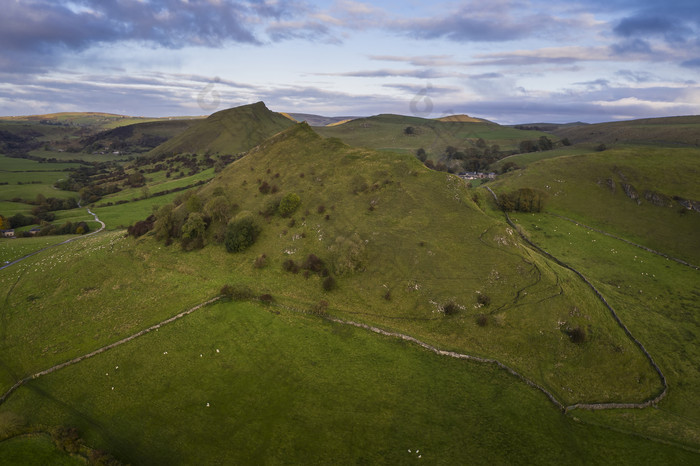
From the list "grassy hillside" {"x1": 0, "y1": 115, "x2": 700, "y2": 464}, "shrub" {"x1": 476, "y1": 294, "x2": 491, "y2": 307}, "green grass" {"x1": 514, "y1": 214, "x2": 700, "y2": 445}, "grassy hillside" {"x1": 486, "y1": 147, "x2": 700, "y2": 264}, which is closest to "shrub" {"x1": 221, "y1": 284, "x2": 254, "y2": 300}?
"grassy hillside" {"x1": 0, "y1": 115, "x2": 700, "y2": 464}

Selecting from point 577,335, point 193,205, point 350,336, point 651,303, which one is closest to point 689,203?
point 651,303

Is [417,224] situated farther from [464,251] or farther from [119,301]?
[119,301]

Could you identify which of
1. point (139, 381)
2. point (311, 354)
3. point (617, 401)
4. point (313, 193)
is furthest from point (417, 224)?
point (139, 381)

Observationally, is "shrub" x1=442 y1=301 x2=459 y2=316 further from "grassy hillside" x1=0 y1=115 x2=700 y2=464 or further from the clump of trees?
the clump of trees

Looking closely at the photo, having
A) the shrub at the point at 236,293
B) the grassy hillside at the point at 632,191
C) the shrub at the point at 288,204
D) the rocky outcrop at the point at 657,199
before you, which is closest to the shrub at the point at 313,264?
the shrub at the point at 236,293

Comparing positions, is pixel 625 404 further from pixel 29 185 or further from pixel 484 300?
pixel 29 185
